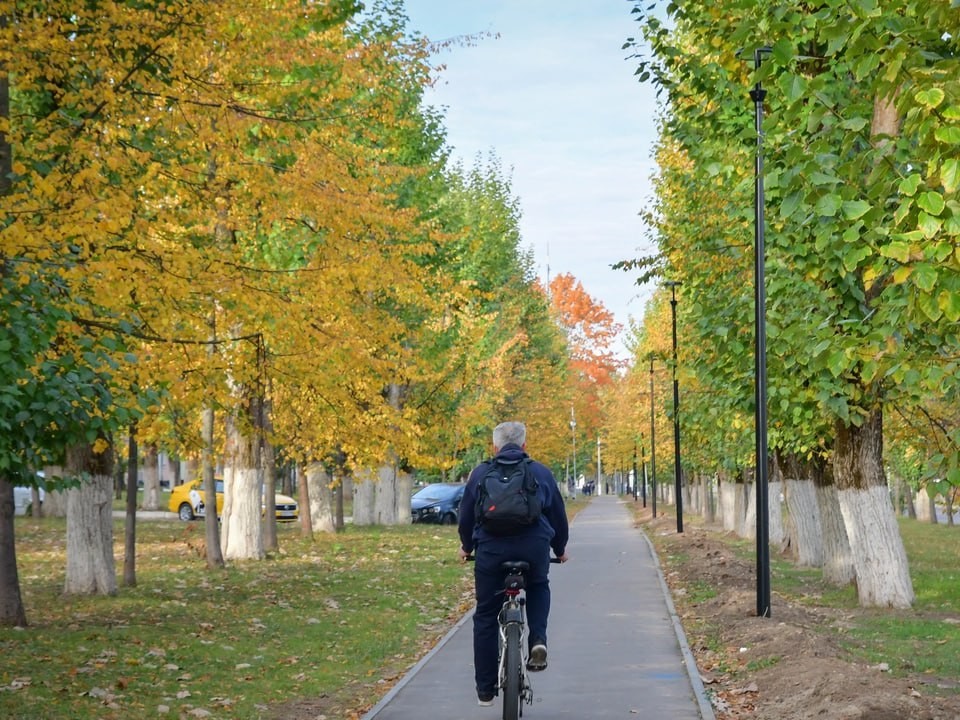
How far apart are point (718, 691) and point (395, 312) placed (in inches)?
1051

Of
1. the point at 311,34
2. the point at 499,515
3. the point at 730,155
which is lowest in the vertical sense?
the point at 499,515

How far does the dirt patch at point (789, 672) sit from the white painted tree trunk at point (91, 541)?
778 centimetres

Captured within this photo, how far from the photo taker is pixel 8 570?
1395 centimetres

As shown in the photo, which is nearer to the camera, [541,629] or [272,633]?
[541,629]

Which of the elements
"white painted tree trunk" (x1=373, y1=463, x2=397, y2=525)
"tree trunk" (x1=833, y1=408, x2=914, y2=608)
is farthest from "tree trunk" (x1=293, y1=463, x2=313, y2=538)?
"tree trunk" (x1=833, y1=408, x2=914, y2=608)

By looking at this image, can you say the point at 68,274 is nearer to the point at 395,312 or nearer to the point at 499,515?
the point at 499,515

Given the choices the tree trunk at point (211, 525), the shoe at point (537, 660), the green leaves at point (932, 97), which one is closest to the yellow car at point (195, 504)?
the tree trunk at point (211, 525)

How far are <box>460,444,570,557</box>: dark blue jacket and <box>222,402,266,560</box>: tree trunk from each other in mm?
16112

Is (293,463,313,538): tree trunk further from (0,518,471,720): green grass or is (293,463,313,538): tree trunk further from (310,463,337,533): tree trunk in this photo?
(0,518,471,720): green grass

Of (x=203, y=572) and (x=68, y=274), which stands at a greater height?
(x=68, y=274)

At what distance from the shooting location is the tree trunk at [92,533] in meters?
17.2

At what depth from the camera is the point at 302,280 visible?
50.1 feet

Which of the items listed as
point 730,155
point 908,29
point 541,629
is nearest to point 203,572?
point 730,155

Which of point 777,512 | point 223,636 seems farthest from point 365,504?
point 223,636
